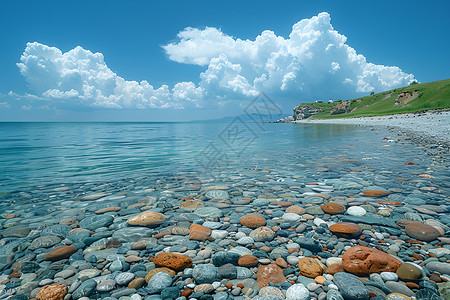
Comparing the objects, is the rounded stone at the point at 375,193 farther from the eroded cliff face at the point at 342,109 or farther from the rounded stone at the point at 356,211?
the eroded cliff face at the point at 342,109

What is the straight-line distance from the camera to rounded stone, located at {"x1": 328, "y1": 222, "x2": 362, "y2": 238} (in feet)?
11.9

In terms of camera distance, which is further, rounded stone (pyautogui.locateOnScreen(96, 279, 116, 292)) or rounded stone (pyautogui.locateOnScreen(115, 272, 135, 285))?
rounded stone (pyautogui.locateOnScreen(115, 272, 135, 285))

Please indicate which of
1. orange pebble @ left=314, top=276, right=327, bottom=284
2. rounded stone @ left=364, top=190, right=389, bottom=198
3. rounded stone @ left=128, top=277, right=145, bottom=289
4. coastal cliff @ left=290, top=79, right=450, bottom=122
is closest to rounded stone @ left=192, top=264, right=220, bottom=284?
rounded stone @ left=128, top=277, right=145, bottom=289

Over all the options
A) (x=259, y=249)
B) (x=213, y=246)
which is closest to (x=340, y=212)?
(x=259, y=249)

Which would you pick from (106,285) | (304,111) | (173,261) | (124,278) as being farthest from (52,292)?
(304,111)

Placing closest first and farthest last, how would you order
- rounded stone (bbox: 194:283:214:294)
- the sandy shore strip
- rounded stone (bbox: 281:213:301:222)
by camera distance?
rounded stone (bbox: 194:283:214:294), rounded stone (bbox: 281:213:301:222), the sandy shore strip

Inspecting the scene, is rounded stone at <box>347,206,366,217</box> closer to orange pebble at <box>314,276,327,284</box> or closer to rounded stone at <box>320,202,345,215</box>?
rounded stone at <box>320,202,345,215</box>

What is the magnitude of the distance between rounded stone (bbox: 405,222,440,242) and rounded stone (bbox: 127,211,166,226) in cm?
Answer: 450

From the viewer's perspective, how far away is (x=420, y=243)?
3.34 meters

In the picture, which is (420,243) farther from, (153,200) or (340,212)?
(153,200)

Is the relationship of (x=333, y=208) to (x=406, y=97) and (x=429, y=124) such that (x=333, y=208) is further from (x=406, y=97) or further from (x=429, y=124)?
(x=406, y=97)

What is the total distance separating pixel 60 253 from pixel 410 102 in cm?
11172

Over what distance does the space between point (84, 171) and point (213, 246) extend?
31.7 feet

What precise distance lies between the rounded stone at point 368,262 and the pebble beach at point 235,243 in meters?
0.01
